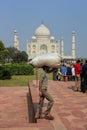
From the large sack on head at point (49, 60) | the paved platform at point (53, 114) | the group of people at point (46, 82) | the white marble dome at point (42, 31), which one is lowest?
the paved platform at point (53, 114)

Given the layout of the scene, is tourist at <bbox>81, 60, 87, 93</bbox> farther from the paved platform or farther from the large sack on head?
the large sack on head

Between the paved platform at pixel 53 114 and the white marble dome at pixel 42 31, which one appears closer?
the paved platform at pixel 53 114

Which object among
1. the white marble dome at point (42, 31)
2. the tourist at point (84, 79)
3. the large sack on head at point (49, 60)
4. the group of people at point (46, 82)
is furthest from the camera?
the white marble dome at point (42, 31)

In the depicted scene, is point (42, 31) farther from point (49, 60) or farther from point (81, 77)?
point (49, 60)

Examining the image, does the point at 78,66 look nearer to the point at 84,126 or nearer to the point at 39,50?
the point at 84,126

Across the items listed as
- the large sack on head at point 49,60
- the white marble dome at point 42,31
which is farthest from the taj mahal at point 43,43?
the large sack on head at point 49,60

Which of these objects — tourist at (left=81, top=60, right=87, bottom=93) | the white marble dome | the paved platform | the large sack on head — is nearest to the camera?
the paved platform

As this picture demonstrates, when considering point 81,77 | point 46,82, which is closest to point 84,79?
point 81,77

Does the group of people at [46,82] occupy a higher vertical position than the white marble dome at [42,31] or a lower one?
lower

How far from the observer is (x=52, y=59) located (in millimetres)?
6555

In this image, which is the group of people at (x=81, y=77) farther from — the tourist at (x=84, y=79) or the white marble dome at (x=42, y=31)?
the white marble dome at (x=42, y=31)

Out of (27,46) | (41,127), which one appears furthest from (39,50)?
(41,127)

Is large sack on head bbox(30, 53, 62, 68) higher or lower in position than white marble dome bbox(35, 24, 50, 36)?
lower

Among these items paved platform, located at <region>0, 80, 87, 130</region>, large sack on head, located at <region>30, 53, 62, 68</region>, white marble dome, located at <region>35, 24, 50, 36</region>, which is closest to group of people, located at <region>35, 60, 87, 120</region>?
large sack on head, located at <region>30, 53, 62, 68</region>
